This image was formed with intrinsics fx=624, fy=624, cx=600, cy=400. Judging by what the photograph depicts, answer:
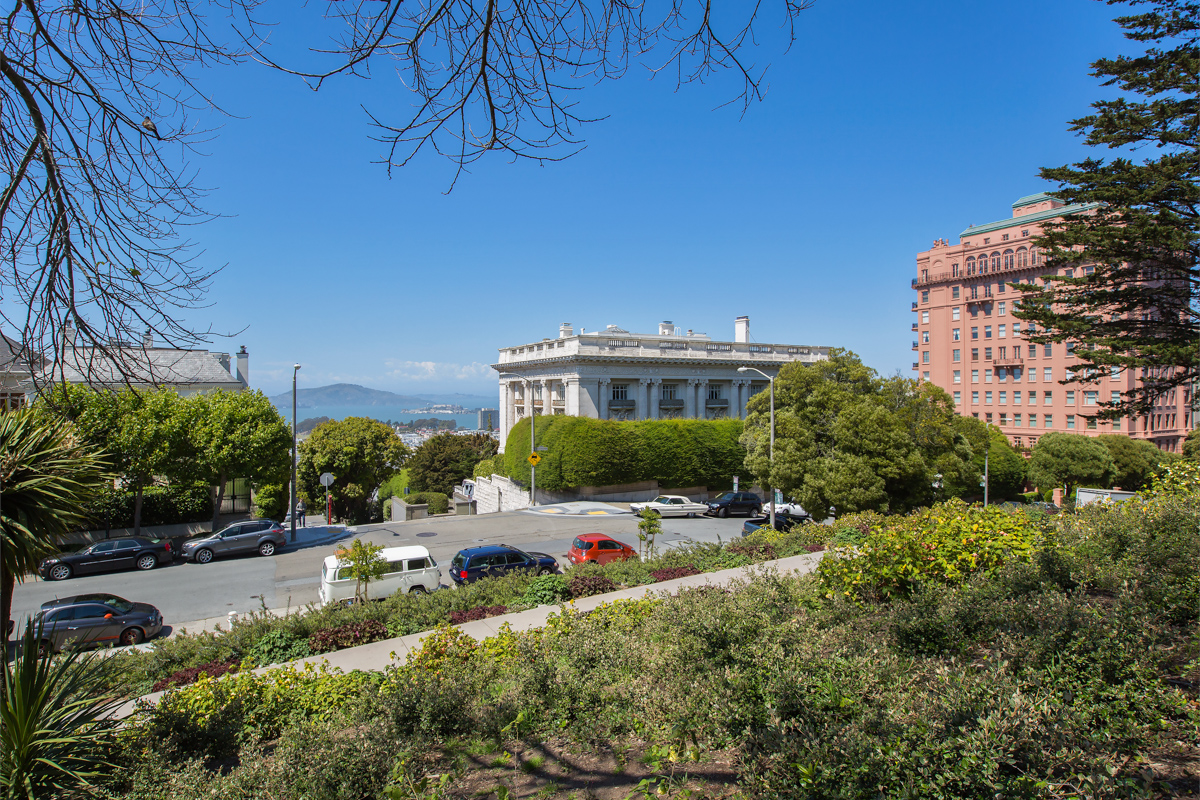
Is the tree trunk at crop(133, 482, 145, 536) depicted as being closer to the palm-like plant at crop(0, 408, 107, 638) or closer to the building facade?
the palm-like plant at crop(0, 408, 107, 638)

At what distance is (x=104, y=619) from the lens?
14398 mm

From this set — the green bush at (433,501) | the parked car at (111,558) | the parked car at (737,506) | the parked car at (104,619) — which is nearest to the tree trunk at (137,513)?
the parked car at (111,558)

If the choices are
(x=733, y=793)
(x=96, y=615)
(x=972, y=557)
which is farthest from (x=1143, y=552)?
(x=96, y=615)

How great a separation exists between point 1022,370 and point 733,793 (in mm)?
84892

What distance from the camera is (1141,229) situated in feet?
49.2

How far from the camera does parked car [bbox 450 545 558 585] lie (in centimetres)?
1753

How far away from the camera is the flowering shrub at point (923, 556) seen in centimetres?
903

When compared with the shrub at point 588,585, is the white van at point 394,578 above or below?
below

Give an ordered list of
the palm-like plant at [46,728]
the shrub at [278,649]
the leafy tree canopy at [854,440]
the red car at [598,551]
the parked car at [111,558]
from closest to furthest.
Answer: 1. the palm-like plant at [46,728]
2. the shrub at [278,649]
3. the red car at [598,551]
4. the parked car at [111,558]
5. the leafy tree canopy at [854,440]

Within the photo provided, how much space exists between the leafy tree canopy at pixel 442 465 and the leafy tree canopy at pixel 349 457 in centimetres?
1452

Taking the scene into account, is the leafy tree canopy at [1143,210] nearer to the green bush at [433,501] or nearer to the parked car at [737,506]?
the parked car at [737,506]

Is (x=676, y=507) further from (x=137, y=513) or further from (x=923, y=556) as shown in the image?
(x=923, y=556)

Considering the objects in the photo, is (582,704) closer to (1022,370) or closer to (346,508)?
(346,508)

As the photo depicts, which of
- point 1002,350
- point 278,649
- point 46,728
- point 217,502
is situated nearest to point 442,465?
point 217,502
